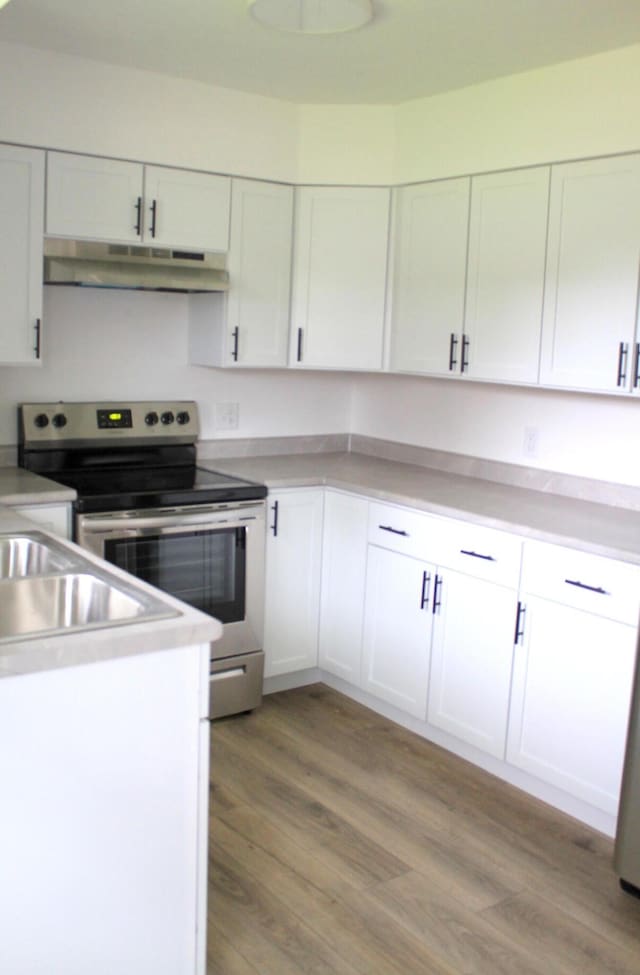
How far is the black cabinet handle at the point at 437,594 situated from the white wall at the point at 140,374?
1.38 m

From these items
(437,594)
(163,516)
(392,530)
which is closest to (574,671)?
(437,594)

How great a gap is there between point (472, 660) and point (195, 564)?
109 cm

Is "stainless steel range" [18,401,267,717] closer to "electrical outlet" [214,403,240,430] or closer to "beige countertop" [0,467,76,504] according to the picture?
"beige countertop" [0,467,76,504]

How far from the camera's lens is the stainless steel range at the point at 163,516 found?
11.3ft

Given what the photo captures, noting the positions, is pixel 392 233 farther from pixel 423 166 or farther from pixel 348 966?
pixel 348 966

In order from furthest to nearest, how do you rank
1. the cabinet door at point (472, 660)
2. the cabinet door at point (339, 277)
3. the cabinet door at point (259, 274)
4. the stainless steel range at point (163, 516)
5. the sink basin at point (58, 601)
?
the cabinet door at point (339, 277) → the cabinet door at point (259, 274) → the stainless steel range at point (163, 516) → the cabinet door at point (472, 660) → the sink basin at point (58, 601)

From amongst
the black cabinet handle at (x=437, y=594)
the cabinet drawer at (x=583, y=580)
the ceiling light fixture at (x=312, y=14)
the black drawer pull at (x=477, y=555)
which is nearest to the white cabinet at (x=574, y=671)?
the cabinet drawer at (x=583, y=580)

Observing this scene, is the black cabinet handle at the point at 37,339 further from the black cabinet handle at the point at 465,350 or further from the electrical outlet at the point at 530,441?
the electrical outlet at the point at 530,441

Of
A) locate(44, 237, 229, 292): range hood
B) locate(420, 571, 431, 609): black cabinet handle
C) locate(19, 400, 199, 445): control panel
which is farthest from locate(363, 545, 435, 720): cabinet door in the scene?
locate(44, 237, 229, 292): range hood

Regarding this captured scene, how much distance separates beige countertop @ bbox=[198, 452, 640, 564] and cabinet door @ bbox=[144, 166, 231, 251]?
0.95 meters

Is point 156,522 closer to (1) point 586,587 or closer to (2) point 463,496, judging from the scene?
(2) point 463,496

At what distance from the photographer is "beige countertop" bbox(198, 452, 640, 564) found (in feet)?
9.94

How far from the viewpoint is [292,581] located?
3.93 m

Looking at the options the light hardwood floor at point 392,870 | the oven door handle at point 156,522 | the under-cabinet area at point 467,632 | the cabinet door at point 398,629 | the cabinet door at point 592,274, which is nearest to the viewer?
the light hardwood floor at point 392,870
